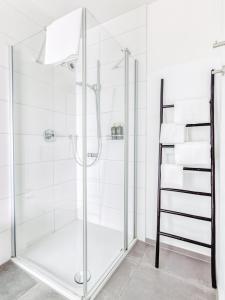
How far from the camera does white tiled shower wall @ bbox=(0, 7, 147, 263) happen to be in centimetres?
154

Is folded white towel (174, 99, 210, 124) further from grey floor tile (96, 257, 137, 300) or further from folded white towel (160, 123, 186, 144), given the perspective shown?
grey floor tile (96, 257, 137, 300)

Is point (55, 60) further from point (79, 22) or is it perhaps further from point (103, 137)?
point (103, 137)

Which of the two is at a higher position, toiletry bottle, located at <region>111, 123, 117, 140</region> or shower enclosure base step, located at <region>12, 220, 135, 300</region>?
toiletry bottle, located at <region>111, 123, 117, 140</region>

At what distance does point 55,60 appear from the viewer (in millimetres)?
1267

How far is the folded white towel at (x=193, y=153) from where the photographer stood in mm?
1410

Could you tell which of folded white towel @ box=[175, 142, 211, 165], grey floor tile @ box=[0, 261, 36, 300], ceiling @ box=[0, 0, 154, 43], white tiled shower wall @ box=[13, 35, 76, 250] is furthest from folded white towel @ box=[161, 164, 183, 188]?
ceiling @ box=[0, 0, 154, 43]

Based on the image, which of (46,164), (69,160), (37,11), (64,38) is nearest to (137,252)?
(69,160)

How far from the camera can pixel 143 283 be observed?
4.34ft

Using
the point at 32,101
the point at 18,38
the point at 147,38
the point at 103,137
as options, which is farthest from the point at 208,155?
the point at 18,38

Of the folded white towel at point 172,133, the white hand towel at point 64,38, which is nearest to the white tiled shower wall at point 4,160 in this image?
the white hand towel at point 64,38

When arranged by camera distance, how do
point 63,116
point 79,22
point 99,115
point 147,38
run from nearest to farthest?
point 79,22, point 99,115, point 147,38, point 63,116

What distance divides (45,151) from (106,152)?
619 millimetres

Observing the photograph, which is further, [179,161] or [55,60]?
[179,161]

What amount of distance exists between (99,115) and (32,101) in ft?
2.18
